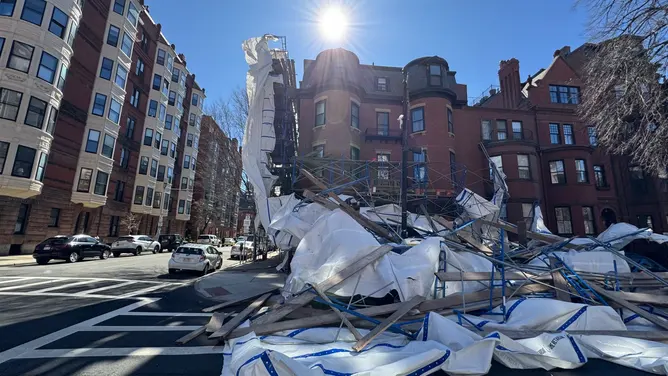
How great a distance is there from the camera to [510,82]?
2658cm

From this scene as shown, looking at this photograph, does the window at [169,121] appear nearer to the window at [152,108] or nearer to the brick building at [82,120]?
the brick building at [82,120]

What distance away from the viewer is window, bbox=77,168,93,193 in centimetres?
2394

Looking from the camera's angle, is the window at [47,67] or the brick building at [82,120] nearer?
the brick building at [82,120]

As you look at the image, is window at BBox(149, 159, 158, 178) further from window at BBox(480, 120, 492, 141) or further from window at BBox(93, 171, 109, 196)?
window at BBox(480, 120, 492, 141)

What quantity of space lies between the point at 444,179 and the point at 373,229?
459 inches

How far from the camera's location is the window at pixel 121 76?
2688 cm

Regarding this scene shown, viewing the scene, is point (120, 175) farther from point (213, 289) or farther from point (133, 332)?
point (133, 332)

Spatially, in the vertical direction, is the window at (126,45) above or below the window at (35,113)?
above

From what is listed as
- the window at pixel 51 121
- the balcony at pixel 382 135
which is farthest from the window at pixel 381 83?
the window at pixel 51 121

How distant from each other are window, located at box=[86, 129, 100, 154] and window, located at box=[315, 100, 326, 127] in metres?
19.2

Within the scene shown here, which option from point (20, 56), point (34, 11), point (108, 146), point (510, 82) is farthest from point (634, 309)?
point (108, 146)

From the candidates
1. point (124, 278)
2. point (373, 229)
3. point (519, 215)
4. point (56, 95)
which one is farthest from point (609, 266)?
point (56, 95)

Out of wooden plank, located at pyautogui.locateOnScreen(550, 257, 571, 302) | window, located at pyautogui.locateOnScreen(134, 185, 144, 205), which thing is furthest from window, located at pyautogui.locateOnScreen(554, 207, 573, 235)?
window, located at pyautogui.locateOnScreen(134, 185, 144, 205)

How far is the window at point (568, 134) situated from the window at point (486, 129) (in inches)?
243
